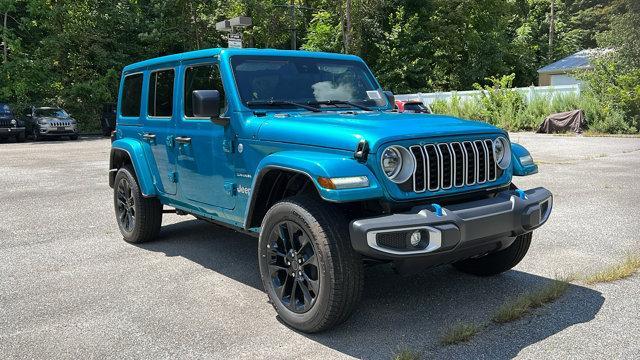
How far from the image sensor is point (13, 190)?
10766 mm

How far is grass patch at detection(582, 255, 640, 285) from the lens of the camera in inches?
182

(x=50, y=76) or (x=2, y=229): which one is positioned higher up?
(x=50, y=76)

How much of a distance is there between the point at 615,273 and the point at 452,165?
202cm

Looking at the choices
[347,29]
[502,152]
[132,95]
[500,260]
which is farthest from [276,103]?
[347,29]

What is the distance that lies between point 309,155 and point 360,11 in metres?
36.5

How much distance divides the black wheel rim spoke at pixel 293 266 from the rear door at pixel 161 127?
1836 mm

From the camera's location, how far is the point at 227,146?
179 inches

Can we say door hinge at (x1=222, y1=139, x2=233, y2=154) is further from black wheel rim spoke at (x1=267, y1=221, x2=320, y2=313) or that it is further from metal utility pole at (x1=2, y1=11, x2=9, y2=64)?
metal utility pole at (x1=2, y1=11, x2=9, y2=64)

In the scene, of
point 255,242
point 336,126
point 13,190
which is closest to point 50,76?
point 13,190

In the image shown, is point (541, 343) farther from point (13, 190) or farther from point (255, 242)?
point (13, 190)

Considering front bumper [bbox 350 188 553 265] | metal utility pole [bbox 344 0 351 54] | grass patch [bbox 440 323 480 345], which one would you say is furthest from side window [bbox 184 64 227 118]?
metal utility pole [bbox 344 0 351 54]

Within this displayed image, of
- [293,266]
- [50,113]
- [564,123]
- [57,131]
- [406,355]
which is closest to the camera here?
[406,355]

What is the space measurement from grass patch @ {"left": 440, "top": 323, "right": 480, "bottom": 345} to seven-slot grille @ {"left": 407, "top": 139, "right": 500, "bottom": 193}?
91 cm

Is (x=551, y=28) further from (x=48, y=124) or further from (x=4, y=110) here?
(x=4, y=110)
